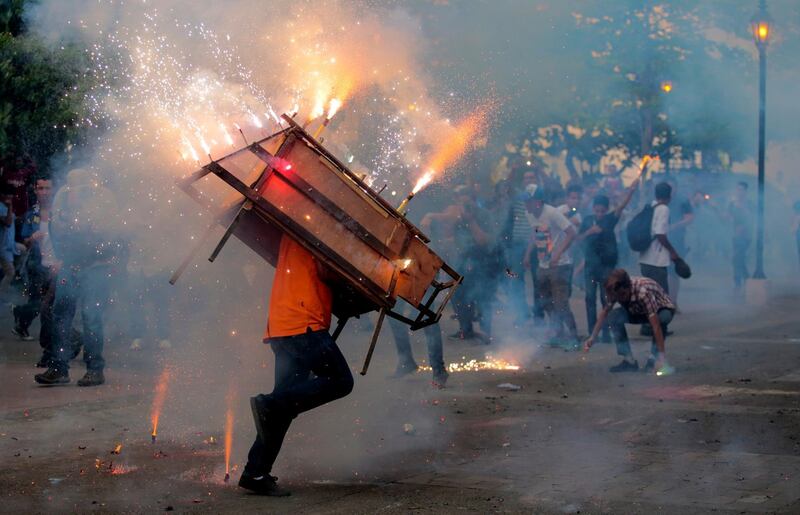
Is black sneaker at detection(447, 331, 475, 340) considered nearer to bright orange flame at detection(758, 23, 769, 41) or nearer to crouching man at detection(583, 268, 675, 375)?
crouching man at detection(583, 268, 675, 375)

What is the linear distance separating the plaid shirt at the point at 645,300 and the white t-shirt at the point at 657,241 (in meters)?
2.10

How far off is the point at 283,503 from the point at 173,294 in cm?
657

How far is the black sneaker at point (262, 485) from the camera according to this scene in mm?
5625

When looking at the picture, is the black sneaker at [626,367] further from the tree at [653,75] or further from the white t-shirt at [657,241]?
the tree at [653,75]

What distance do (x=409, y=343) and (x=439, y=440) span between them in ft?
8.79

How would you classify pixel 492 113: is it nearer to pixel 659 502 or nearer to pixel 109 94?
pixel 109 94

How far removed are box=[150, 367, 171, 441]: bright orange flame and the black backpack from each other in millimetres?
5085

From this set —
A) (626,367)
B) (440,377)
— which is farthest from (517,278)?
(440,377)

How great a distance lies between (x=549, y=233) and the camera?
1213cm

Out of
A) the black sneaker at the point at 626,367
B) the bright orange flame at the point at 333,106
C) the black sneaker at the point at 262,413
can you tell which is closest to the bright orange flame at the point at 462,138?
the black sneaker at the point at 626,367

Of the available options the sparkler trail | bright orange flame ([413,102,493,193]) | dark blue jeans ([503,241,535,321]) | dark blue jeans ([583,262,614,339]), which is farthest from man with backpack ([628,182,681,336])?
the sparkler trail

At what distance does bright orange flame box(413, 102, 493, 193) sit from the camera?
12.3 meters

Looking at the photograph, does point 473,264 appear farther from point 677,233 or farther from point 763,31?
point 677,233

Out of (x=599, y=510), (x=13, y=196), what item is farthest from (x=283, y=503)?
(x=13, y=196)
